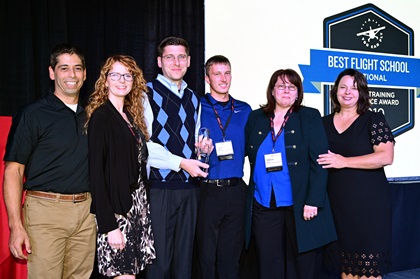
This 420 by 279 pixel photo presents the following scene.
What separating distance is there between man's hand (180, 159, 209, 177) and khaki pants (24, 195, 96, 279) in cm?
57

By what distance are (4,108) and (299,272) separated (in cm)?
211

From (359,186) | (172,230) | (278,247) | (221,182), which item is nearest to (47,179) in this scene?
(172,230)

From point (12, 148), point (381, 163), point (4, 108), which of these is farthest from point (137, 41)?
point (381, 163)

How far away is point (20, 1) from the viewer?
2539mm

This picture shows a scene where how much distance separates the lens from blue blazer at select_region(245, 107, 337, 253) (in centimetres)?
230

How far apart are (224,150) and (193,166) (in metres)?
0.27

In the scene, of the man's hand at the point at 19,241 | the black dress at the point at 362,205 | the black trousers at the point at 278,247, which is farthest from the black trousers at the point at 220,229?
the man's hand at the point at 19,241

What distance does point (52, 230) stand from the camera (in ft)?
6.86

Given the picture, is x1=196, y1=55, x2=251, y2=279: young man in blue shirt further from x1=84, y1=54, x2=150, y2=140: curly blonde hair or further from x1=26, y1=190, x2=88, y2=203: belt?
x1=26, y1=190, x2=88, y2=203: belt

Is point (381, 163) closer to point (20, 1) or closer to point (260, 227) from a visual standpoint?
point (260, 227)

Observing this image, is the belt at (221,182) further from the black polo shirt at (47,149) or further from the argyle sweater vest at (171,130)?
the black polo shirt at (47,149)

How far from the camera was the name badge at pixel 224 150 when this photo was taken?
2406mm

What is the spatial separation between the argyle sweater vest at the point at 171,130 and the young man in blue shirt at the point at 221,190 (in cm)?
15

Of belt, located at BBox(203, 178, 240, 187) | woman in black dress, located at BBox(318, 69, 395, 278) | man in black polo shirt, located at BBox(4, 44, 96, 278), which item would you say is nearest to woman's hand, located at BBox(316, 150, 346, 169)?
woman in black dress, located at BBox(318, 69, 395, 278)
